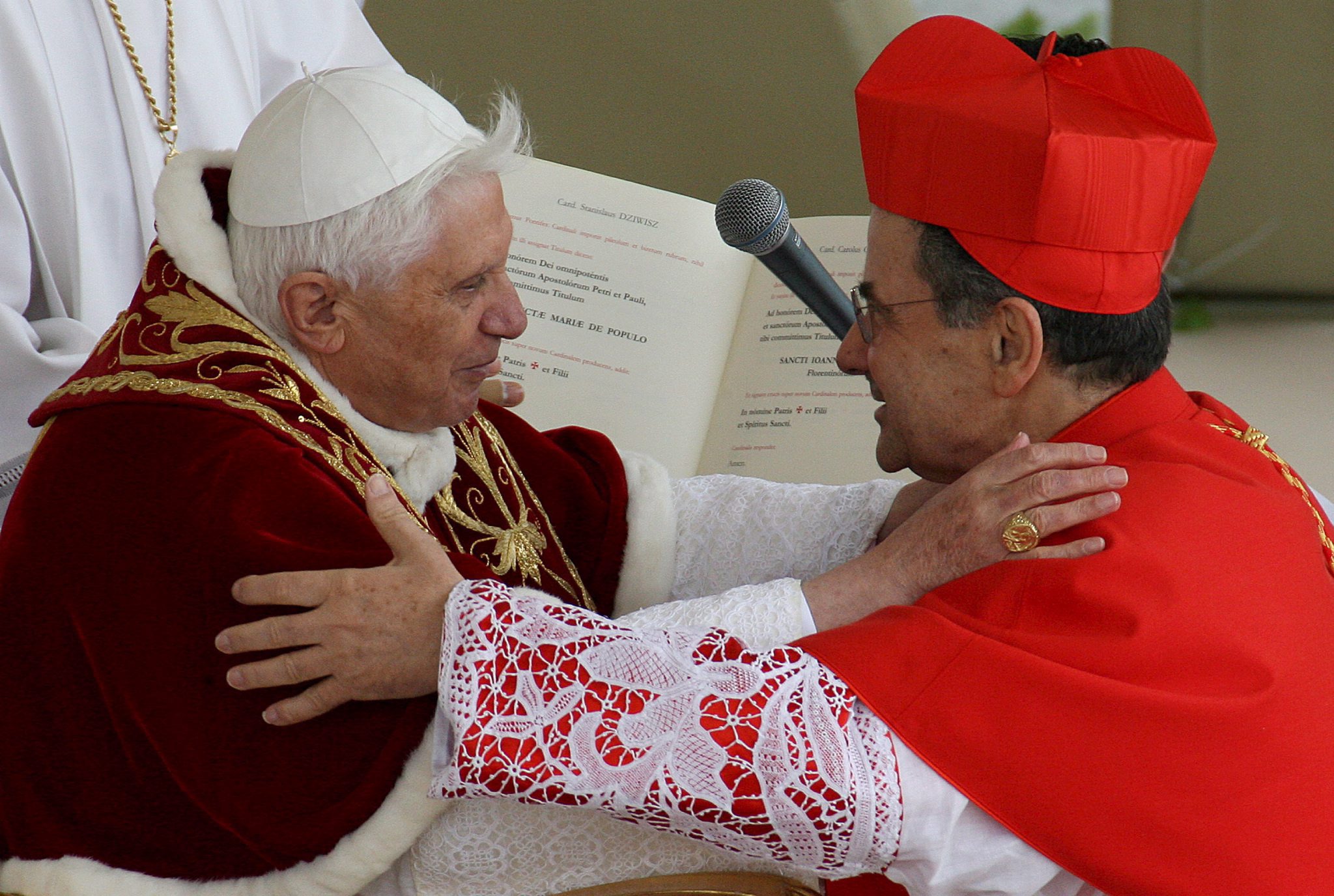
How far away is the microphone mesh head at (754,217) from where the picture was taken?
2291 millimetres

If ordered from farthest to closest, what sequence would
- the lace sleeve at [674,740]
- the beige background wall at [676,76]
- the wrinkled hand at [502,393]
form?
the beige background wall at [676,76] < the wrinkled hand at [502,393] < the lace sleeve at [674,740]

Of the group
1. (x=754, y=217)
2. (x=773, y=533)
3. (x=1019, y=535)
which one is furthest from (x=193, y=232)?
(x=1019, y=535)

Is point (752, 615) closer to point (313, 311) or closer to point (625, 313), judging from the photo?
point (313, 311)

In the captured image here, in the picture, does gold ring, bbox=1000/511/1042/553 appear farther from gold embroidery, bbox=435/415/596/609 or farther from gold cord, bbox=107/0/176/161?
gold cord, bbox=107/0/176/161

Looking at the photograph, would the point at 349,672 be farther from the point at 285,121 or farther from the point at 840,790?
the point at 285,121

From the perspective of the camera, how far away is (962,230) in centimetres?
198

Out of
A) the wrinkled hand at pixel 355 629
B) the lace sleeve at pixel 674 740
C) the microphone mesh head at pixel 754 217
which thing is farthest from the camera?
the microphone mesh head at pixel 754 217

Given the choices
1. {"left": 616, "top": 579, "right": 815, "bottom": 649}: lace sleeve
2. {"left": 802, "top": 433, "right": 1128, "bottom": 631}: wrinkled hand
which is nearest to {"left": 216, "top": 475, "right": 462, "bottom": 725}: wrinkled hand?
{"left": 616, "top": 579, "right": 815, "bottom": 649}: lace sleeve

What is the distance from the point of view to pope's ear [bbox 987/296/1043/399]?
193 cm

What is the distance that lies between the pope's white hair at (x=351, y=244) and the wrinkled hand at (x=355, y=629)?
44cm

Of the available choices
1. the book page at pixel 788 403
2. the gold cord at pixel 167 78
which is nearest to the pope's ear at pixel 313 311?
the gold cord at pixel 167 78

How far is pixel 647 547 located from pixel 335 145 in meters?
0.98

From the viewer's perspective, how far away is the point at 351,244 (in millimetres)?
2066

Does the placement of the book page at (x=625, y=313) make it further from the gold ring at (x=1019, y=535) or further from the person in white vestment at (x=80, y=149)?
the gold ring at (x=1019, y=535)
